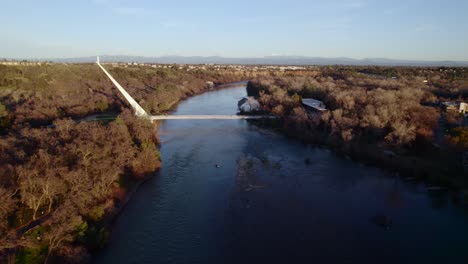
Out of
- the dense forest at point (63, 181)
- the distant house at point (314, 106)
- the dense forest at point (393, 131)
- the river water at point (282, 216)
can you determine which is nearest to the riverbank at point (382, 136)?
the dense forest at point (393, 131)

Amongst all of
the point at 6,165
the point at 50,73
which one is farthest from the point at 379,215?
the point at 50,73

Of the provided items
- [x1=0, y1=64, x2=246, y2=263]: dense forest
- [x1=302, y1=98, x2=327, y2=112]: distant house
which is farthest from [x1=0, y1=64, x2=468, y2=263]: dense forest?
[x1=302, y1=98, x2=327, y2=112]: distant house

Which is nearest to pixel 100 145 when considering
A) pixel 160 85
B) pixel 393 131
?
pixel 393 131

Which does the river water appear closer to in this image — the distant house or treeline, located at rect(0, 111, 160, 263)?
treeline, located at rect(0, 111, 160, 263)

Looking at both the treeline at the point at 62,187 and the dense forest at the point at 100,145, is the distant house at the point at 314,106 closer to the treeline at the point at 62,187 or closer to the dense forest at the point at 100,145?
the dense forest at the point at 100,145

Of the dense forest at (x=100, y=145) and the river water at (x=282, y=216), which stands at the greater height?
the dense forest at (x=100, y=145)

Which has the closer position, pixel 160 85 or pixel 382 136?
pixel 382 136

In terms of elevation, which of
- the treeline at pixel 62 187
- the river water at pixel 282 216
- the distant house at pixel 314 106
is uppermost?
the distant house at pixel 314 106

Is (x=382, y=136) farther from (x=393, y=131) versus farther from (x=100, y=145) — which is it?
(x=100, y=145)
